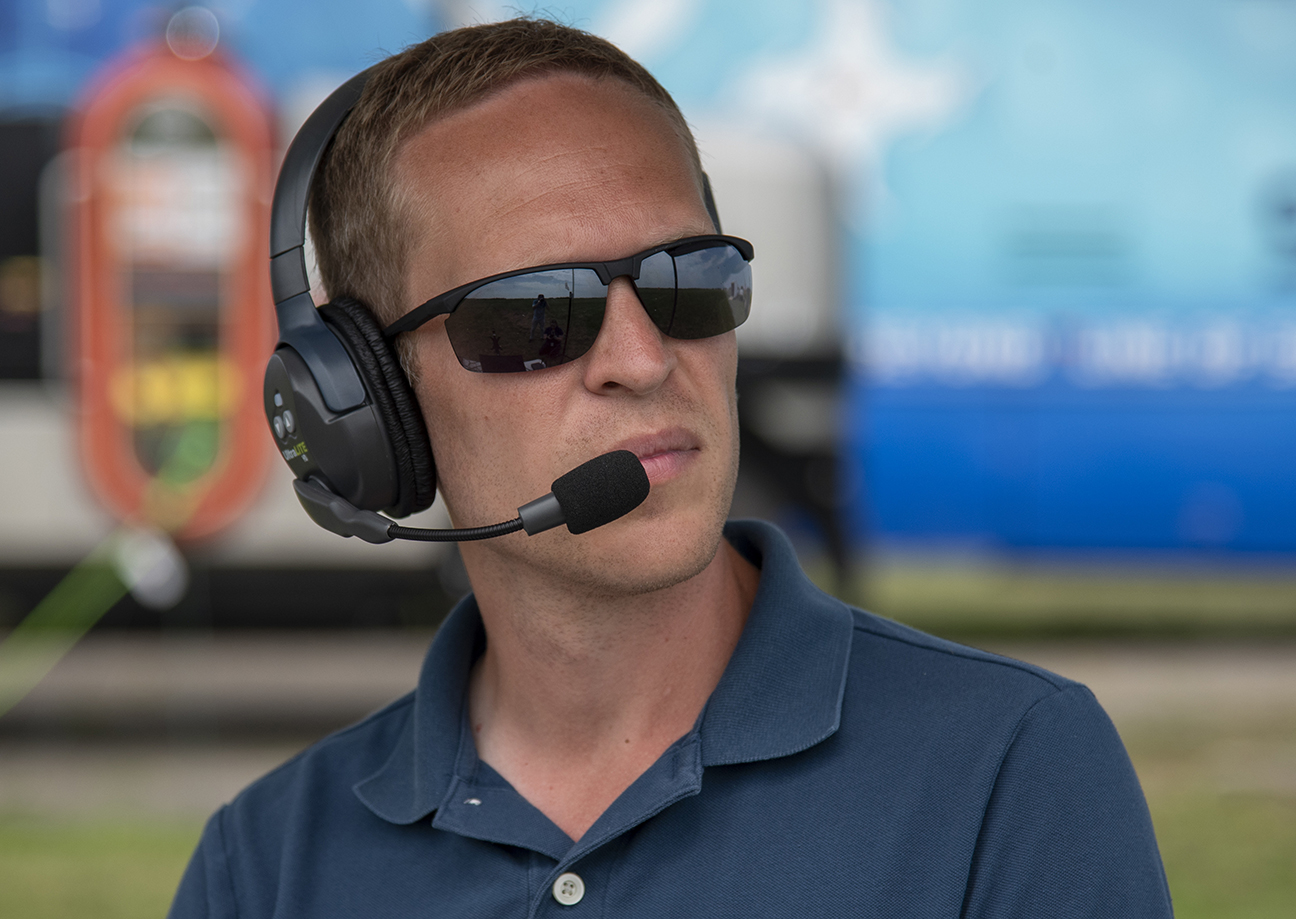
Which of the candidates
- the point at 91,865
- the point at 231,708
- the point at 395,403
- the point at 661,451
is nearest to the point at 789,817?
the point at 661,451

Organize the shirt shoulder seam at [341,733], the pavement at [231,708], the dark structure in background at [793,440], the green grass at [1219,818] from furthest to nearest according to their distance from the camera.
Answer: the dark structure in background at [793,440]
the pavement at [231,708]
the green grass at [1219,818]
the shirt shoulder seam at [341,733]

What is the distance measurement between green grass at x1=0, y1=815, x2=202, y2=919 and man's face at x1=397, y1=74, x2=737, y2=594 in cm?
225

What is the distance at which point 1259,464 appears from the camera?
5012mm

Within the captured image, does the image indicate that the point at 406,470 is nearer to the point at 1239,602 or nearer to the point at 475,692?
the point at 475,692

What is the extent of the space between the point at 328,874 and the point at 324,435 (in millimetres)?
430

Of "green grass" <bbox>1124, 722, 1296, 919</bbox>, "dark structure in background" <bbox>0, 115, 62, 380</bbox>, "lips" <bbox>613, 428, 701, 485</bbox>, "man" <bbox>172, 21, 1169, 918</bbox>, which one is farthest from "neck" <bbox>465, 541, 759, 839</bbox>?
"dark structure in background" <bbox>0, 115, 62, 380</bbox>

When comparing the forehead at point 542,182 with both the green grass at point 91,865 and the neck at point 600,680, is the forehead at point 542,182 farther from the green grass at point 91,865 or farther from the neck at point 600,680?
the green grass at point 91,865

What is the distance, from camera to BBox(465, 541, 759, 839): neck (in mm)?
1246

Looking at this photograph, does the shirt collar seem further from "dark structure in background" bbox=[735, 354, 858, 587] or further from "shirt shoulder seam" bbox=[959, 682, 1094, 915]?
"dark structure in background" bbox=[735, 354, 858, 587]

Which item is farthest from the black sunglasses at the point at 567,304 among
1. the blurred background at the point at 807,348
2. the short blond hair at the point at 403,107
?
the blurred background at the point at 807,348

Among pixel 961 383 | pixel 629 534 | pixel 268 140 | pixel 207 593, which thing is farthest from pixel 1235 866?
pixel 268 140

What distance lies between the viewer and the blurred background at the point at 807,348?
4129mm

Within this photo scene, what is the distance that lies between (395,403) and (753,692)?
1.50 ft

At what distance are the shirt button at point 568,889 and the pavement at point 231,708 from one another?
296 centimetres
